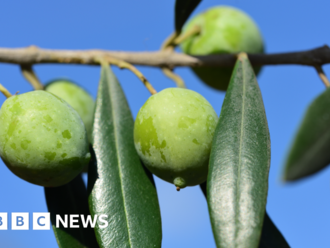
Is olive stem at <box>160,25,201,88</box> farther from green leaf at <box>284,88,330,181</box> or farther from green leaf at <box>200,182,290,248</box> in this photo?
green leaf at <box>284,88,330,181</box>

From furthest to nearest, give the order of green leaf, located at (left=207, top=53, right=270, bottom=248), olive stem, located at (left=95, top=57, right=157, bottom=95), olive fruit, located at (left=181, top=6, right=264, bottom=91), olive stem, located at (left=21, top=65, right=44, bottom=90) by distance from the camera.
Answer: olive fruit, located at (left=181, top=6, right=264, bottom=91), olive stem, located at (left=21, top=65, right=44, bottom=90), olive stem, located at (left=95, top=57, right=157, bottom=95), green leaf, located at (left=207, top=53, right=270, bottom=248)

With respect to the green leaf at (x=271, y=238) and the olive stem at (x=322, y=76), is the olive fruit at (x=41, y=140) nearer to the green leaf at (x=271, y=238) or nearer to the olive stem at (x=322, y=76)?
the green leaf at (x=271, y=238)

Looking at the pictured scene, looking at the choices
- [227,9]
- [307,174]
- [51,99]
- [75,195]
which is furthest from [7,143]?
[227,9]

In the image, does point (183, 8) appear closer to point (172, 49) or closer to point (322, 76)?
point (172, 49)

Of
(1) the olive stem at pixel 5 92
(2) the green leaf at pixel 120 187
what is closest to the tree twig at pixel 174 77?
(2) the green leaf at pixel 120 187

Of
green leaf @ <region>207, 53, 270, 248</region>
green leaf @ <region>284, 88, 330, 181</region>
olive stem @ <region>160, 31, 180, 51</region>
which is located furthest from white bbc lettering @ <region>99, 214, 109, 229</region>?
olive stem @ <region>160, 31, 180, 51</region>
